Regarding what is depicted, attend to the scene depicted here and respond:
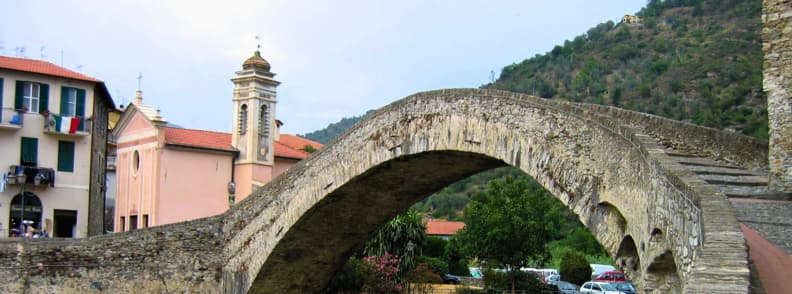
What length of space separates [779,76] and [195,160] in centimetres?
1928

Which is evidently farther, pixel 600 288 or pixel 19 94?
pixel 600 288

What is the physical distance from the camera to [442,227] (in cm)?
4806

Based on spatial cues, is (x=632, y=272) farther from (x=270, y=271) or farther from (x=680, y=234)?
(x=270, y=271)

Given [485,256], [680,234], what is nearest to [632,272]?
[680,234]

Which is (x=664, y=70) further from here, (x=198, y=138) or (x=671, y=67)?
(x=198, y=138)

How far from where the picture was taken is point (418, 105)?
1456 cm

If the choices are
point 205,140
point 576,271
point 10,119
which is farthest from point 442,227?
point 10,119

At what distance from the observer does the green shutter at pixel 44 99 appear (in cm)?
2398

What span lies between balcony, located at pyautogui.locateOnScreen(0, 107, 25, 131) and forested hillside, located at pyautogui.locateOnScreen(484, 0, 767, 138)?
2218 cm

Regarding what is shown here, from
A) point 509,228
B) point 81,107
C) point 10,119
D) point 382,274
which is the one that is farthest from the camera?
point 509,228

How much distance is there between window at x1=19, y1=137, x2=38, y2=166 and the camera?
23.5m

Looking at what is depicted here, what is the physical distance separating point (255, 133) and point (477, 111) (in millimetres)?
14603

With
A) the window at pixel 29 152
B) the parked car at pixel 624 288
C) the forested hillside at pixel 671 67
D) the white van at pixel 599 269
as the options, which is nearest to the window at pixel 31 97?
the window at pixel 29 152

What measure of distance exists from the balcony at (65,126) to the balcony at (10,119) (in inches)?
27.2
